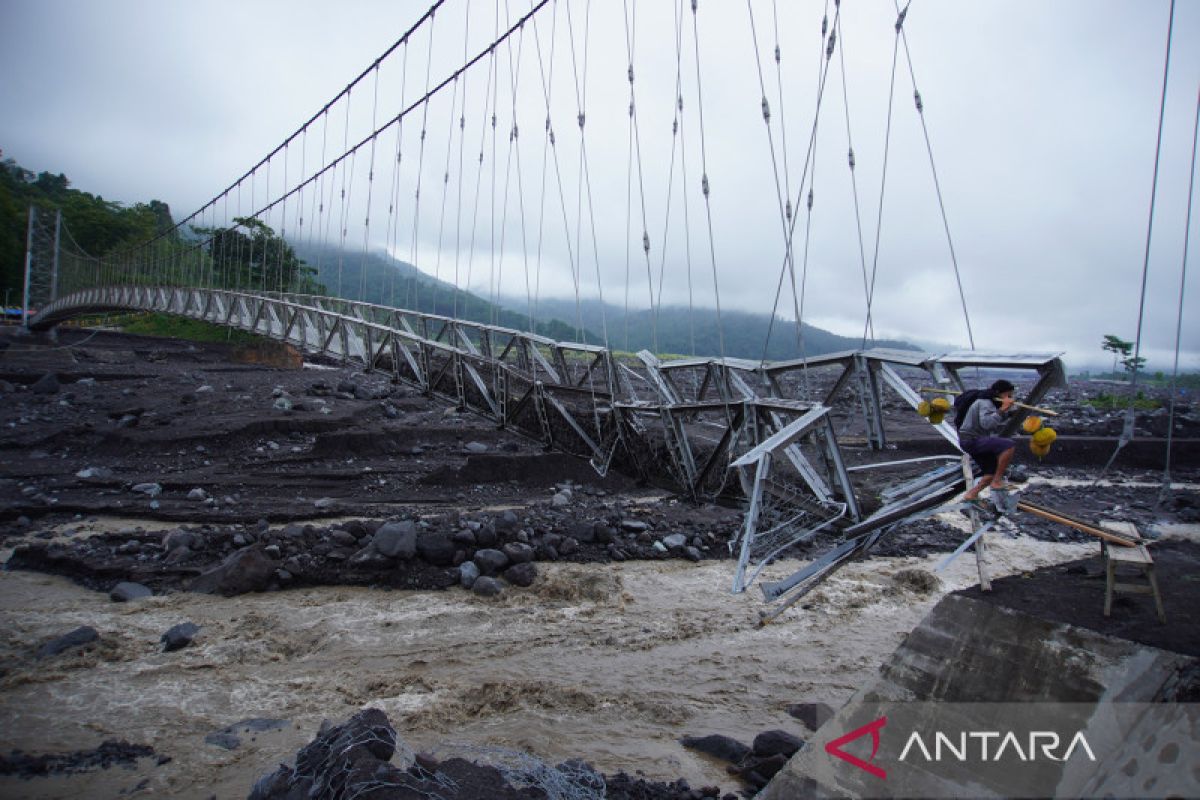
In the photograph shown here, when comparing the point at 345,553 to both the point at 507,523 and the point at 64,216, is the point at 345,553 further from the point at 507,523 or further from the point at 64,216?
the point at 64,216

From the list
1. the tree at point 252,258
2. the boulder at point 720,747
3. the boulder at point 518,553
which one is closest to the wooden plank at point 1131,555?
the boulder at point 720,747

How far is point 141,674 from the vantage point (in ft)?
20.5

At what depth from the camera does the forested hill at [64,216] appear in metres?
44.1

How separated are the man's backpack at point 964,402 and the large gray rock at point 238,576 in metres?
8.12

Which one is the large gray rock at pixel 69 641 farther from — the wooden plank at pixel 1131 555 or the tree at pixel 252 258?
the tree at pixel 252 258

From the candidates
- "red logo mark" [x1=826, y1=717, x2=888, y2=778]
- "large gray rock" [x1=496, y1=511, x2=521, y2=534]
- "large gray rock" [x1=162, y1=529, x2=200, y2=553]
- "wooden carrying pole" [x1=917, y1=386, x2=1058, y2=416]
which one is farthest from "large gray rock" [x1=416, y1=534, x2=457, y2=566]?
"wooden carrying pole" [x1=917, y1=386, x2=1058, y2=416]

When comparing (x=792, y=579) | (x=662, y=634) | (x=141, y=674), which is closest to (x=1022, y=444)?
(x=662, y=634)

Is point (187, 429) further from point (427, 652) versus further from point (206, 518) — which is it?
point (427, 652)

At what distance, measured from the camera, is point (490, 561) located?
8992 mm

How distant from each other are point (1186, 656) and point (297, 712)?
644 centimetres

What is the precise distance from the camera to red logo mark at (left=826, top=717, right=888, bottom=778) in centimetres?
369

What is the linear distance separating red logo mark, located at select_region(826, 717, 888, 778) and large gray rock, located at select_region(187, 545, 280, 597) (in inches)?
286

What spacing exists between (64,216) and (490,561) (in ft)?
211

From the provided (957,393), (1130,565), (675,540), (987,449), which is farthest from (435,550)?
(1130,565)
